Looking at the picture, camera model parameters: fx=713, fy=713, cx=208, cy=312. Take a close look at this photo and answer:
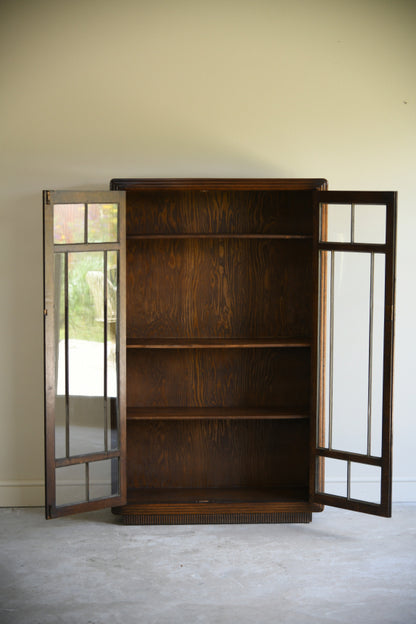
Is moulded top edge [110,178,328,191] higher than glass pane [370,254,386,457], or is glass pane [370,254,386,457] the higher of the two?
moulded top edge [110,178,328,191]

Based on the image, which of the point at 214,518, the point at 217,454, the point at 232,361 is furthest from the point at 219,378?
the point at 214,518

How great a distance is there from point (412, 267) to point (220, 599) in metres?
2.41

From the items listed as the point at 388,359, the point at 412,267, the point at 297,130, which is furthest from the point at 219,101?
the point at 388,359

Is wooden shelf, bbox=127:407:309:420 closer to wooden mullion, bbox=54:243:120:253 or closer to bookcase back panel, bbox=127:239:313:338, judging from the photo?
bookcase back panel, bbox=127:239:313:338

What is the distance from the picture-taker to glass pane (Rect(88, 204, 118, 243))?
394cm

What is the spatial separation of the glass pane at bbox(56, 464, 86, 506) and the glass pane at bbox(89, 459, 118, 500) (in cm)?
5

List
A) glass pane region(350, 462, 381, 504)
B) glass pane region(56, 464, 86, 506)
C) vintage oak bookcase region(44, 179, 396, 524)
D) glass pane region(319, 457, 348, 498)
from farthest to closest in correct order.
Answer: glass pane region(319, 457, 348, 498) → glass pane region(350, 462, 381, 504) → vintage oak bookcase region(44, 179, 396, 524) → glass pane region(56, 464, 86, 506)

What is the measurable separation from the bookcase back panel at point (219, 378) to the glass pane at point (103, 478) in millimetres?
457

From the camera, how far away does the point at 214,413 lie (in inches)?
168

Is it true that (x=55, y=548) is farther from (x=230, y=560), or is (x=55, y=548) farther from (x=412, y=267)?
(x=412, y=267)

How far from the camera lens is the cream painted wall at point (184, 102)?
14.6 ft

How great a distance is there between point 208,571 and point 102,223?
6.34 ft

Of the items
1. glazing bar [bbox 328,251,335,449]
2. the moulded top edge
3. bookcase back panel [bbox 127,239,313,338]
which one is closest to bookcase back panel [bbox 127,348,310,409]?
bookcase back panel [bbox 127,239,313,338]

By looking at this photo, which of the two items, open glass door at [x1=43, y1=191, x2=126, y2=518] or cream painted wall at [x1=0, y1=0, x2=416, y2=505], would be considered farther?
cream painted wall at [x1=0, y1=0, x2=416, y2=505]
